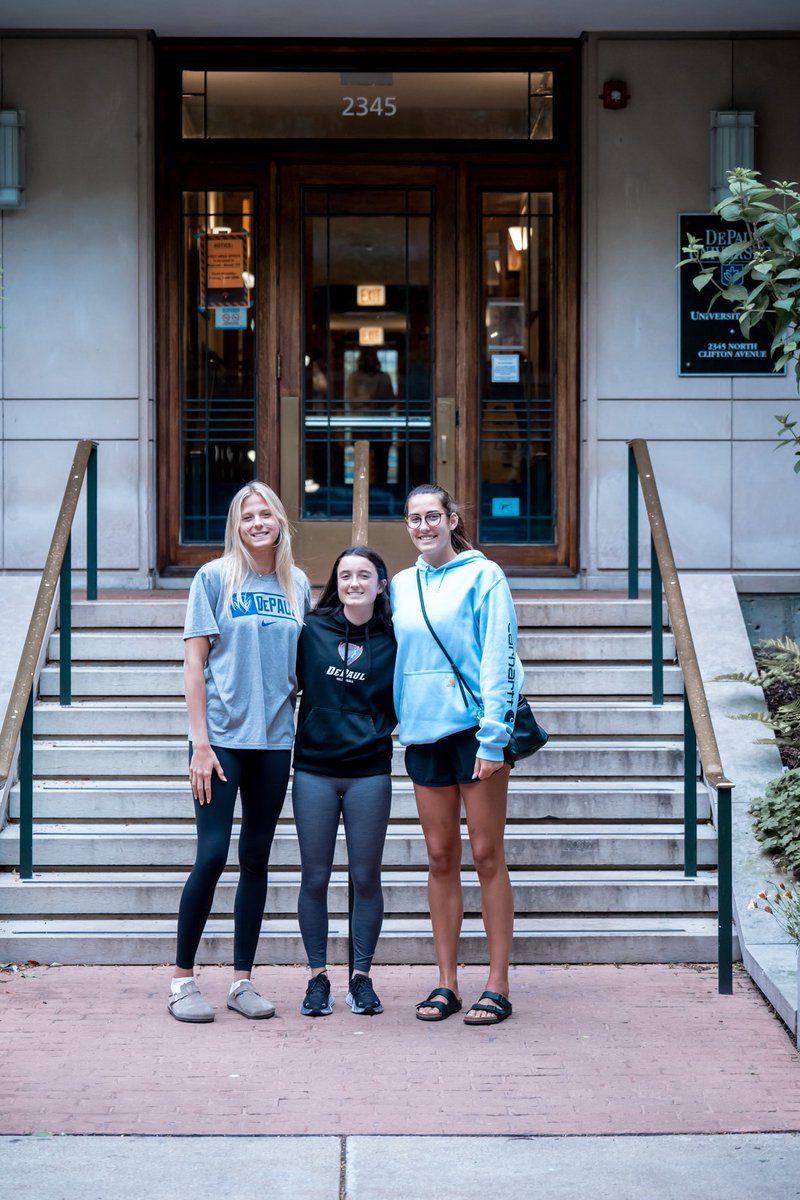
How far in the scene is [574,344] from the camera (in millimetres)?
9609

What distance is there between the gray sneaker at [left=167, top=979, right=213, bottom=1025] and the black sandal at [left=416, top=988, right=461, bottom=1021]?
751 millimetres

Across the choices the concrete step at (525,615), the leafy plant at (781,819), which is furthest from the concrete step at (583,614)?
the leafy plant at (781,819)

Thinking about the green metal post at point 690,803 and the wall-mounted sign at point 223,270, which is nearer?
the green metal post at point 690,803

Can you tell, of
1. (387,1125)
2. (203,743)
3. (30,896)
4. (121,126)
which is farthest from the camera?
(121,126)

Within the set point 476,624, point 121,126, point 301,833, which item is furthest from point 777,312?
point 121,126

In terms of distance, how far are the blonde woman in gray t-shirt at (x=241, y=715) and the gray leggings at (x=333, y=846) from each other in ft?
0.42

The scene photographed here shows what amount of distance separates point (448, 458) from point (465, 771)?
4.76 meters

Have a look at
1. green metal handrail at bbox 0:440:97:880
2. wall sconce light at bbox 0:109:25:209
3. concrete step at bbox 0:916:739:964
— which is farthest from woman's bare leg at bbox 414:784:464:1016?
wall sconce light at bbox 0:109:25:209

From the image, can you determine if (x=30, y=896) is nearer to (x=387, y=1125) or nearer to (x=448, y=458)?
(x=387, y=1125)

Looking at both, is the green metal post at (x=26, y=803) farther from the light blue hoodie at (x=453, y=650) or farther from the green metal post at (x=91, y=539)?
the green metal post at (x=91, y=539)

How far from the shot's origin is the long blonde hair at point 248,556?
519 centimetres

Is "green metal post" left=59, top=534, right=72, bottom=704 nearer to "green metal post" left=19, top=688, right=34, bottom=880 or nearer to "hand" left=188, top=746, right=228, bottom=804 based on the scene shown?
"green metal post" left=19, top=688, right=34, bottom=880

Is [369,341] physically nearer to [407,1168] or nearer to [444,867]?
[444,867]

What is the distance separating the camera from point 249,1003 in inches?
204
